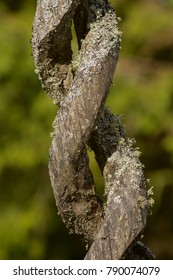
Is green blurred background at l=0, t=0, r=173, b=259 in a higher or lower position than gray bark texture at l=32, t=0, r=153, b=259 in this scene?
higher

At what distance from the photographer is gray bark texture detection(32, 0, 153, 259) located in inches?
43.6

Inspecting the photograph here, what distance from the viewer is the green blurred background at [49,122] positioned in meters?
3.07

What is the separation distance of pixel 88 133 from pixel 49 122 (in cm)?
199

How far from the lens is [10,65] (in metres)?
3.04

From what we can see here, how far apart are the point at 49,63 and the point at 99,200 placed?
0.23 m

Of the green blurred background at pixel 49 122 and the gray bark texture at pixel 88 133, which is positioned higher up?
the green blurred background at pixel 49 122

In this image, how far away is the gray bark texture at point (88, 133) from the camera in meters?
1.11

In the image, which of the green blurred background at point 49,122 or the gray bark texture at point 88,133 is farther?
the green blurred background at point 49,122

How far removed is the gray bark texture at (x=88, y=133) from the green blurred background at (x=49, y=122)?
181 cm

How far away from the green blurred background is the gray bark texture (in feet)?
5.93

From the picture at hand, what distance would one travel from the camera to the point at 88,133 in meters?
1.11
